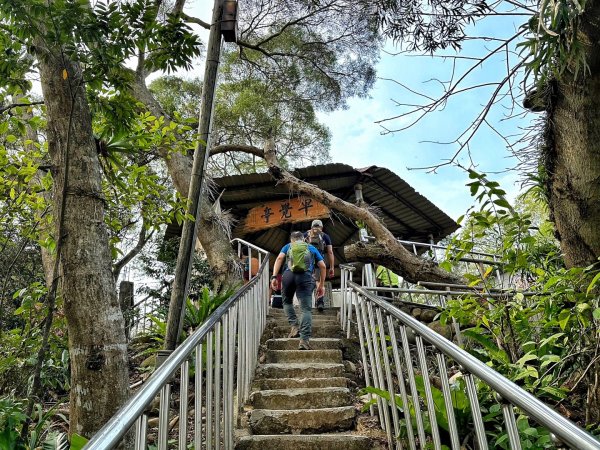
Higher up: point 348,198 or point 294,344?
point 348,198

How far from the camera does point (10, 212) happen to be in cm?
424

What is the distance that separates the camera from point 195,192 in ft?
9.65

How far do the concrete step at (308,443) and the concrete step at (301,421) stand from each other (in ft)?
0.90

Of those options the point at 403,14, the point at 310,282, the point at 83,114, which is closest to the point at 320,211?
the point at 310,282

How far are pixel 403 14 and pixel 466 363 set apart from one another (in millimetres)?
3606

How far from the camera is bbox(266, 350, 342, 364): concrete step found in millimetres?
4777

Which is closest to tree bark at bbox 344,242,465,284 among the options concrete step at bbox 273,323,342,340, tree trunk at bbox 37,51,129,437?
concrete step at bbox 273,323,342,340

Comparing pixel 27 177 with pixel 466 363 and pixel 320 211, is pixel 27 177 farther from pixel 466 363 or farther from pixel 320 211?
pixel 320 211

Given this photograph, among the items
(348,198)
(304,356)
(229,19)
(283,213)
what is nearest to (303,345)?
(304,356)

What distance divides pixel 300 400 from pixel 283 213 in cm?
579

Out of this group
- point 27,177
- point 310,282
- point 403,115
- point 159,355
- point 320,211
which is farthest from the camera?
point 320,211

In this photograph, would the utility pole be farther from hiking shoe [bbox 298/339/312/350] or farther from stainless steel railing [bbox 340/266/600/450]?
hiking shoe [bbox 298/339/312/350]

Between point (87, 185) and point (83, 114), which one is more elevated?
point (83, 114)

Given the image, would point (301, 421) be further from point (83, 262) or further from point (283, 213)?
point (283, 213)
